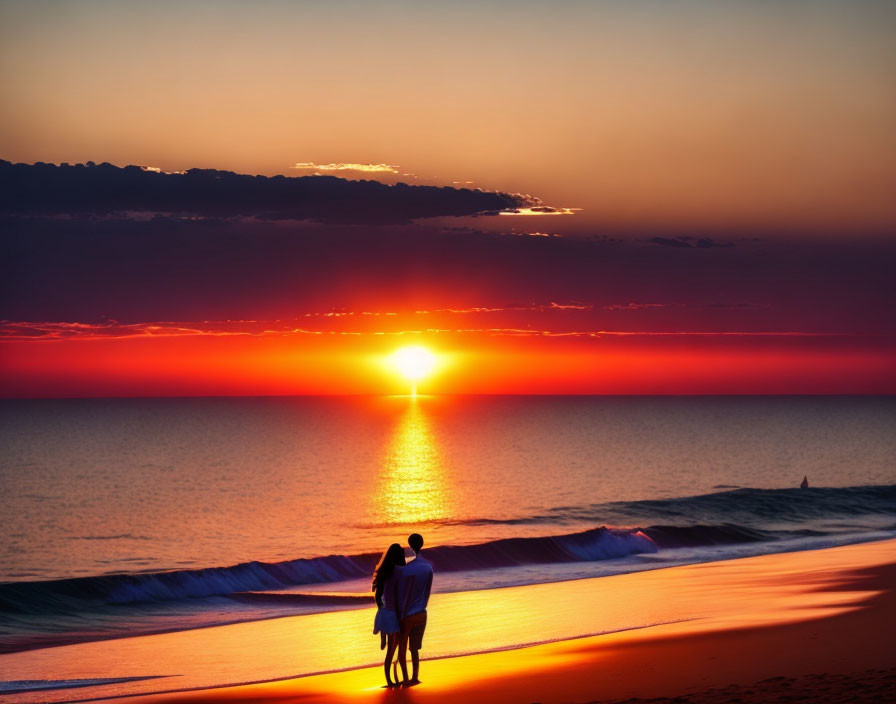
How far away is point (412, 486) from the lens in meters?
79.1

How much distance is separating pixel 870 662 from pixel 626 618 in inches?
308

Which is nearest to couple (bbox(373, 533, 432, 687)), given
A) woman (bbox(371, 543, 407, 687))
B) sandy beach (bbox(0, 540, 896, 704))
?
woman (bbox(371, 543, 407, 687))

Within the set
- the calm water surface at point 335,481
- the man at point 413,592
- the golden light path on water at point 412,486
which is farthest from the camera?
the golden light path on water at point 412,486

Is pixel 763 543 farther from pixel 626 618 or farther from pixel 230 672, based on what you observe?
pixel 230 672

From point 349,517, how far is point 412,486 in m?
22.1

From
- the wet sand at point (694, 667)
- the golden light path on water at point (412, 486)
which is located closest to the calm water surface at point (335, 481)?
the golden light path on water at point (412, 486)

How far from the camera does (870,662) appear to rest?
52.6 feet

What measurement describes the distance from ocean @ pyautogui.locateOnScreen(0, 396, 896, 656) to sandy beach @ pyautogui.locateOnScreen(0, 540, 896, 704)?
3974 millimetres

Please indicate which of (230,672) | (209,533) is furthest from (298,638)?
(209,533)

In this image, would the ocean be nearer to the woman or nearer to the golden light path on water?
the golden light path on water

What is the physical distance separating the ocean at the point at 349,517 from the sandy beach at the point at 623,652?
156 inches

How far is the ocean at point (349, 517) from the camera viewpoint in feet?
108

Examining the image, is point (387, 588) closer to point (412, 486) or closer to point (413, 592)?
point (413, 592)

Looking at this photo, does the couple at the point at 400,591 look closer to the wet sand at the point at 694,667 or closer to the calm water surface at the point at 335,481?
the wet sand at the point at 694,667
